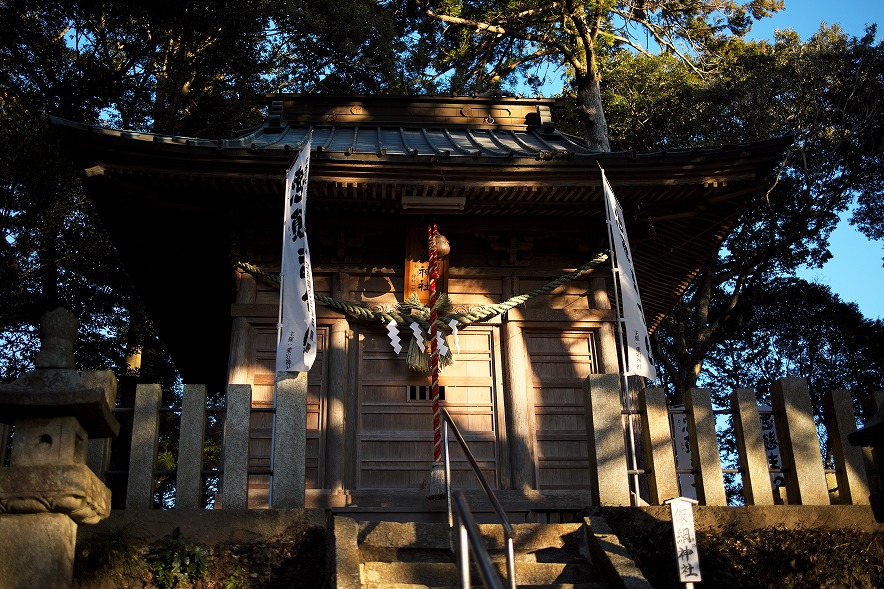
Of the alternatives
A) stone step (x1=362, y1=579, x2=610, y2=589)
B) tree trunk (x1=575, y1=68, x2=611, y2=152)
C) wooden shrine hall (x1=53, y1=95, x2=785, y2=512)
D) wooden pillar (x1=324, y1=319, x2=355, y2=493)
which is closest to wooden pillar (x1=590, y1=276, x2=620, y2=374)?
wooden shrine hall (x1=53, y1=95, x2=785, y2=512)

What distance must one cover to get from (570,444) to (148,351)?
39.7 ft

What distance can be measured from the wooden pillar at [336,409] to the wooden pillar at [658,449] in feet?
11.2


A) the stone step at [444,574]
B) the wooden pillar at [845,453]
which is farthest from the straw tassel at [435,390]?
the wooden pillar at [845,453]

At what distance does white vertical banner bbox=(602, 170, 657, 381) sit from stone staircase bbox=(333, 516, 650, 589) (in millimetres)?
2084

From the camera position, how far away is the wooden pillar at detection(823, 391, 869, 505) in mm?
7344

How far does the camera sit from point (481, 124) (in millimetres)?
12758

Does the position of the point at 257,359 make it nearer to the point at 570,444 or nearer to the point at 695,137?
the point at 570,444

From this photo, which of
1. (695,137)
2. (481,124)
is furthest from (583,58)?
(481,124)

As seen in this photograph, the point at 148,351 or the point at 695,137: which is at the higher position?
the point at 695,137

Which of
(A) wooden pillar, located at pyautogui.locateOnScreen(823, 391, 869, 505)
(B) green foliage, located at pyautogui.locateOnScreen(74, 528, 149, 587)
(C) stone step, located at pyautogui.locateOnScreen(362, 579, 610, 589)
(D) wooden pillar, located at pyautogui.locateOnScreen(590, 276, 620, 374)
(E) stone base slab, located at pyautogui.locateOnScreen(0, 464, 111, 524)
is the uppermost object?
(D) wooden pillar, located at pyautogui.locateOnScreen(590, 276, 620, 374)

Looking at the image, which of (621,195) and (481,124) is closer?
(621,195)

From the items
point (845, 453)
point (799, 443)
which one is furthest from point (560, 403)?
point (845, 453)

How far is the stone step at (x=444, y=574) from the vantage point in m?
5.90

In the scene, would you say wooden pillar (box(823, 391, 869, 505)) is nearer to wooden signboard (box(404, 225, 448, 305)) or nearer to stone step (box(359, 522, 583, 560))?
stone step (box(359, 522, 583, 560))
